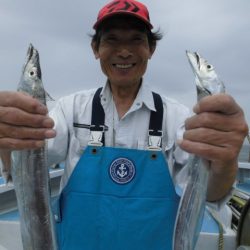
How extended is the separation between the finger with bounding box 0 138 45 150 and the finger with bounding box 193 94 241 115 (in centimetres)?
83

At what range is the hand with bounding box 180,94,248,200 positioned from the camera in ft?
5.65

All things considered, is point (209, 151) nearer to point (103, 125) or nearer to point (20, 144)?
point (20, 144)

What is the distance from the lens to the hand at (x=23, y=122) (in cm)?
179

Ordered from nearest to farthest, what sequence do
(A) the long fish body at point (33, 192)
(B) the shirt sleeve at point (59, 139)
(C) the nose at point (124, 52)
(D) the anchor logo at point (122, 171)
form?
(A) the long fish body at point (33, 192), (D) the anchor logo at point (122, 171), (C) the nose at point (124, 52), (B) the shirt sleeve at point (59, 139)

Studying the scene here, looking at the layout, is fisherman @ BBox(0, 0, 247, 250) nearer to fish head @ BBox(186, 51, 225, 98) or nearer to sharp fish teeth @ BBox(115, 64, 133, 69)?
sharp fish teeth @ BBox(115, 64, 133, 69)

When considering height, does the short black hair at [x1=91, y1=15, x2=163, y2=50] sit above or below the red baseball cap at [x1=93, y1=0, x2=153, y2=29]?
below

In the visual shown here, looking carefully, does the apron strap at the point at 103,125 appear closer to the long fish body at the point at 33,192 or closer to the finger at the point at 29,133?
the long fish body at the point at 33,192

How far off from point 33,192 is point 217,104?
1080mm

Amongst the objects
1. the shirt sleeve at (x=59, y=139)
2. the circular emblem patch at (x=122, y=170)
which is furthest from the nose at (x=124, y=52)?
the circular emblem patch at (x=122, y=170)

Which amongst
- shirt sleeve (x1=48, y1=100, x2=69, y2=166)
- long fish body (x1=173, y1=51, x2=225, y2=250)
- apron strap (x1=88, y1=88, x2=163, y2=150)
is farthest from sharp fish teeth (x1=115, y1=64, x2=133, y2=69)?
long fish body (x1=173, y1=51, x2=225, y2=250)

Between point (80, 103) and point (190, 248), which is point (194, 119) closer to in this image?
point (190, 248)

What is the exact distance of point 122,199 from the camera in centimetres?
264

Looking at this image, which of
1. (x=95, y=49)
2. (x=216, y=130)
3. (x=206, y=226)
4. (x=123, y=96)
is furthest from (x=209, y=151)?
(x=206, y=226)

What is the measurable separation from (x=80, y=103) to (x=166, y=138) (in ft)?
2.52
